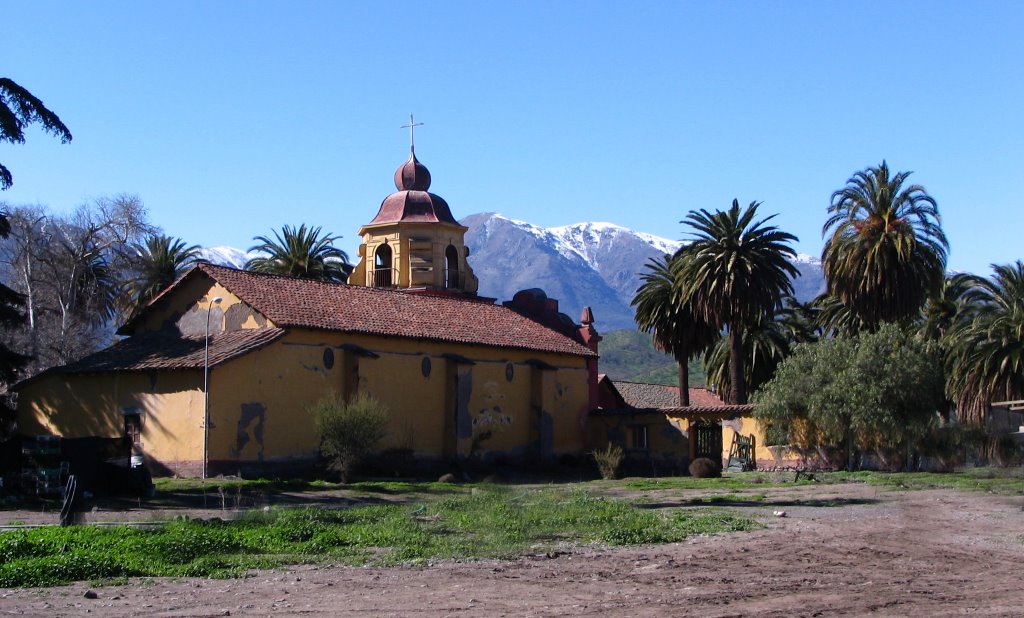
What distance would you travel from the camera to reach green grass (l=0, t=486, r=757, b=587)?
1486cm

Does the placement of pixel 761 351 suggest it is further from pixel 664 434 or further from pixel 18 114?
pixel 18 114

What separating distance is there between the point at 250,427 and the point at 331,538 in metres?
19.5

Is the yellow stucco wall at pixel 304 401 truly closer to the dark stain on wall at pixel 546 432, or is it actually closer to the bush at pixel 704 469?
the dark stain on wall at pixel 546 432

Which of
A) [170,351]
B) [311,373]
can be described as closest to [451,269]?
[311,373]

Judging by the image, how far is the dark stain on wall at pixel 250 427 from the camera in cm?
3634

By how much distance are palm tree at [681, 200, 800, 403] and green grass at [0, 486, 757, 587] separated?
25.5 metres

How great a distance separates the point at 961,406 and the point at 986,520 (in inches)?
1207

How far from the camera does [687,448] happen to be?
157 feet

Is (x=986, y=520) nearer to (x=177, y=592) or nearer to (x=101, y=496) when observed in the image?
(x=177, y=592)

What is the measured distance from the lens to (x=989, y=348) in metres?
47.1

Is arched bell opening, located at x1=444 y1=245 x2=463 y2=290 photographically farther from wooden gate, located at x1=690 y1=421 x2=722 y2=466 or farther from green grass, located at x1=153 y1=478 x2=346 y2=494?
green grass, located at x1=153 y1=478 x2=346 y2=494

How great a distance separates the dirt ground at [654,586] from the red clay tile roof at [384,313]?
2423 cm

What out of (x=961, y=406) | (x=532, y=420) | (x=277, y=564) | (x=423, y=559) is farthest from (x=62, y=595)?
(x=961, y=406)

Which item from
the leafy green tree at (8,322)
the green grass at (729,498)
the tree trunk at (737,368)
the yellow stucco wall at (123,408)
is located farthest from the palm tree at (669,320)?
the leafy green tree at (8,322)
